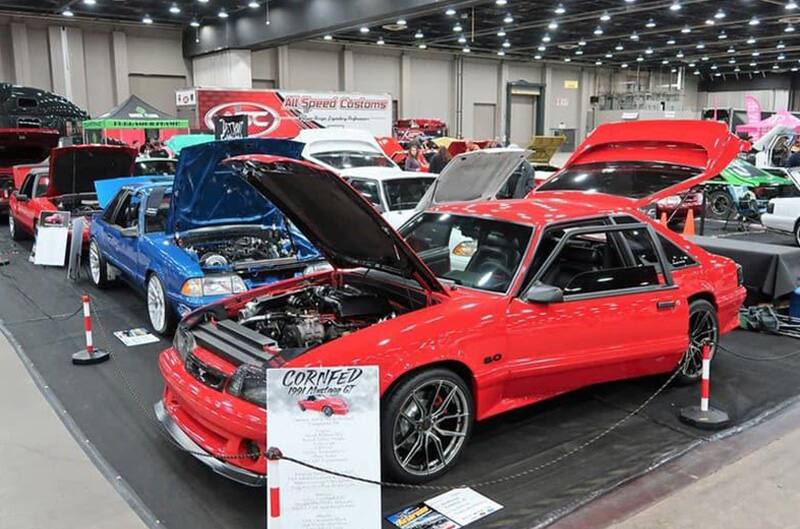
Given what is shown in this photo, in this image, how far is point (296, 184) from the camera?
3607mm

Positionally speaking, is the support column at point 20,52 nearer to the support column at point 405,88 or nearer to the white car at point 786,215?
the support column at point 405,88

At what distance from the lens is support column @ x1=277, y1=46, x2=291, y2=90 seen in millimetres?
28281

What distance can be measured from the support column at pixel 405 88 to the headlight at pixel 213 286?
93.8 feet

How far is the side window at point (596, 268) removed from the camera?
13.4ft

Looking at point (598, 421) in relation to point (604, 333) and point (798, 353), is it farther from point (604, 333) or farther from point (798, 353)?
point (798, 353)

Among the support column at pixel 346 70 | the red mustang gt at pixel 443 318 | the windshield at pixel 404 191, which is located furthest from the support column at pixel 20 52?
the red mustang gt at pixel 443 318

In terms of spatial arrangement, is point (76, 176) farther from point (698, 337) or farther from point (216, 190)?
point (698, 337)

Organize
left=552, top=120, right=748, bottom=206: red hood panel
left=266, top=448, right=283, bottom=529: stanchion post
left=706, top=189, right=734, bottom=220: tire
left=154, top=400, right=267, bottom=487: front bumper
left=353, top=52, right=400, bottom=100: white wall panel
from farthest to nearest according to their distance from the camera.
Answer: left=353, top=52, right=400, bottom=100: white wall panel, left=706, top=189, right=734, bottom=220: tire, left=552, top=120, right=748, bottom=206: red hood panel, left=154, top=400, right=267, bottom=487: front bumper, left=266, top=448, right=283, bottom=529: stanchion post

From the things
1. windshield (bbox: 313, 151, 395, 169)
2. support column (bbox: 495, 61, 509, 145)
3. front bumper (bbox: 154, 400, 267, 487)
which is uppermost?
support column (bbox: 495, 61, 509, 145)

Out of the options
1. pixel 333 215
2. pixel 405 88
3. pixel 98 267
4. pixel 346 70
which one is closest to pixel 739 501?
pixel 333 215

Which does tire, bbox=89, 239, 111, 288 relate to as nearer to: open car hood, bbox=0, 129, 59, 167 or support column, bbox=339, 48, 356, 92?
open car hood, bbox=0, 129, 59, 167

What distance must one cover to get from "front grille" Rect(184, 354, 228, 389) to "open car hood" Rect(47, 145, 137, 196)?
707 centimetres

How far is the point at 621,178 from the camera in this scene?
621 centimetres

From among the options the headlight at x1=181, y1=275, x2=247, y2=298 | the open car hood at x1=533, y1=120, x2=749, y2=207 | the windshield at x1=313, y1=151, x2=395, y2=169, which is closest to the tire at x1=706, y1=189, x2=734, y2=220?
the windshield at x1=313, y1=151, x2=395, y2=169
